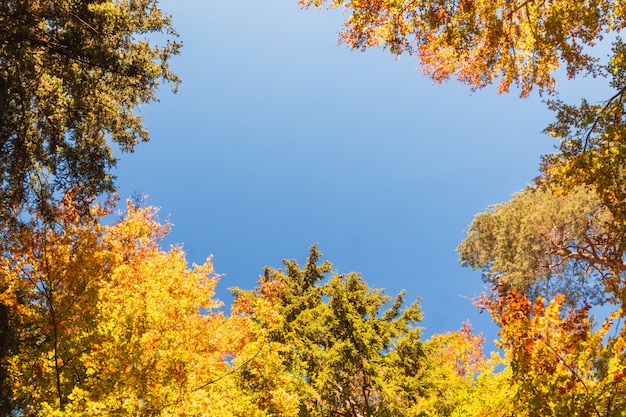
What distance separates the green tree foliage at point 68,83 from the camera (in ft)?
26.6

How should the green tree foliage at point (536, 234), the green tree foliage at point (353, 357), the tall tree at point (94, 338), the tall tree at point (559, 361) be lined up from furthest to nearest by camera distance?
the green tree foliage at point (536, 234)
the green tree foliage at point (353, 357)
the tall tree at point (94, 338)
the tall tree at point (559, 361)

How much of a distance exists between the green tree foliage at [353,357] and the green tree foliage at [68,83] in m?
7.41

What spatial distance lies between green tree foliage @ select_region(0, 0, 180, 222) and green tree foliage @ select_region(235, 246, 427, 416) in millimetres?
7413

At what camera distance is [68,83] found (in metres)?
9.09

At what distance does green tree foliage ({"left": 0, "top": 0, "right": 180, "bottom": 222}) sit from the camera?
809cm

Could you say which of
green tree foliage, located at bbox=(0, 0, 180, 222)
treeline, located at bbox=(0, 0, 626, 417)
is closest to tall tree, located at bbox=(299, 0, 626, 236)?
treeline, located at bbox=(0, 0, 626, 417)

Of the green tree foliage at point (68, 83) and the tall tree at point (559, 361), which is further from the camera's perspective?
the green tree foliage at point (68, 83)

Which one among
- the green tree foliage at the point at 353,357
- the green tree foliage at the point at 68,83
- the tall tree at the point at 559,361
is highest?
the green tree foliage at the point at 68,83

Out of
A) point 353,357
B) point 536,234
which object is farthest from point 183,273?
point 536,234

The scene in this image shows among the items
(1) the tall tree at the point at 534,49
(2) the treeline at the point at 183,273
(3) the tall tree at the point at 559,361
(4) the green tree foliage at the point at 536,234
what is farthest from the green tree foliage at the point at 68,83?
(4) the green tree foliage at the point at 536,234

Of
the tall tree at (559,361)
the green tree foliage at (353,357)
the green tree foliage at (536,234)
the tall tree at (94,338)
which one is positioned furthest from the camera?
the green tree foliage at (536,234)

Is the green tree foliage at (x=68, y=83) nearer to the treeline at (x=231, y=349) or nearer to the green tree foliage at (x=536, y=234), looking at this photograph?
the treeline at (x=231, y=349)

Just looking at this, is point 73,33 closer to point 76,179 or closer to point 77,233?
point 76,179

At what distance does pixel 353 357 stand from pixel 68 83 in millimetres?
10799
